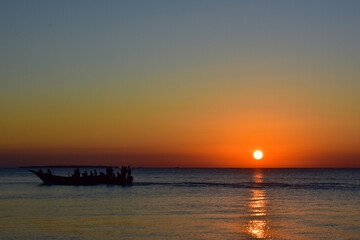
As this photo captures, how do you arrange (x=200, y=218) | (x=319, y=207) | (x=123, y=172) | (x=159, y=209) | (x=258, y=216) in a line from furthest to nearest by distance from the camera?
(x=123, y=172) < (x=319, y=207) < (x=159, y=209) < (x=258, y=216) < (x=200, y=218)

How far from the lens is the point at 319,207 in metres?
35.5

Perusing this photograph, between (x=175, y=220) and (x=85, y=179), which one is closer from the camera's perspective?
(x=175, y=220)

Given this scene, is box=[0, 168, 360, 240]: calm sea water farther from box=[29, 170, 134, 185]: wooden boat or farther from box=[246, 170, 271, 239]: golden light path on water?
box=[29, 170, 134, 185]: wooden boat

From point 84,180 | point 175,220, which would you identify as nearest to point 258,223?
point 175,220

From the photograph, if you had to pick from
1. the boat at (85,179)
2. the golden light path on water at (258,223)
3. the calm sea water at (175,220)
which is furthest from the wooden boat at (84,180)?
the golden light path on water at (258,223)

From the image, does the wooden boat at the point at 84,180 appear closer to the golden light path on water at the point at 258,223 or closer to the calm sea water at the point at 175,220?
the calm sea water at the point at 175,220

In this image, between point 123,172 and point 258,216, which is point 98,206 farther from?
point 123,172

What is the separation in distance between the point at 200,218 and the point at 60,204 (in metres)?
13.2

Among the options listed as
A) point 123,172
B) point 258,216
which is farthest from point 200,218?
point 123,172

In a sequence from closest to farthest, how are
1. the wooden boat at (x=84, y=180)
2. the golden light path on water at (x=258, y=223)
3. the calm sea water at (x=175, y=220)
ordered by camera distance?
the calm sea water at (x=175, y=220) < the golden light path on water at (x=258, y=223) < the wooden boat at (x=84, y=180)

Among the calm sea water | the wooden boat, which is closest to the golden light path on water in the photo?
the calm sea water

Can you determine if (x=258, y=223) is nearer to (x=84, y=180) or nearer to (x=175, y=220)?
(x=175, y=220)

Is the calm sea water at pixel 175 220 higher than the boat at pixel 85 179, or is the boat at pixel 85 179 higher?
the boat at pixel 85 179

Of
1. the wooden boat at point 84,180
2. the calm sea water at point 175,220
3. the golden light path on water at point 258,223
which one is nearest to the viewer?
the calm sea water at point 175,220
